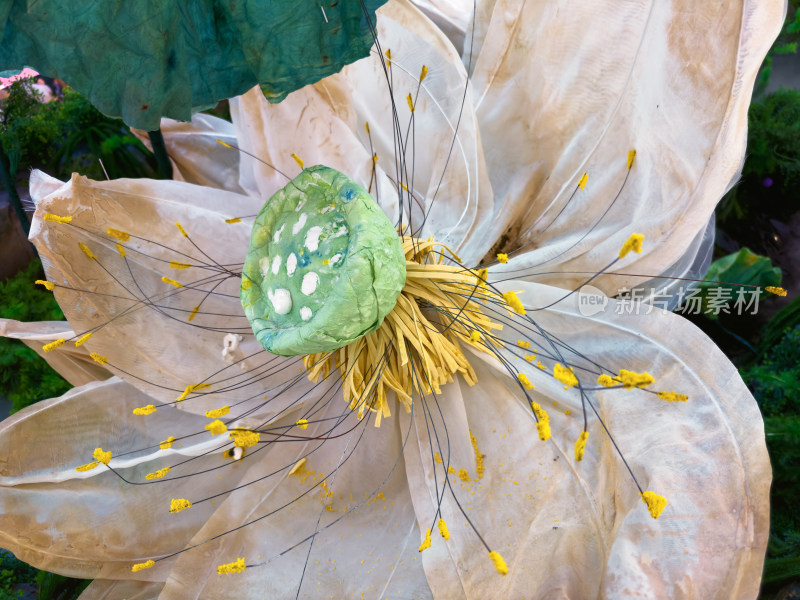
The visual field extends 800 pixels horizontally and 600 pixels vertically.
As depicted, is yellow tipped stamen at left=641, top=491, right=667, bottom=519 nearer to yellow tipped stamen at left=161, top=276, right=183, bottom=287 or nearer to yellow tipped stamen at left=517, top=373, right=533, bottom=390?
yellow tipped stamen at left=517, top=373, right=533, bottom=390

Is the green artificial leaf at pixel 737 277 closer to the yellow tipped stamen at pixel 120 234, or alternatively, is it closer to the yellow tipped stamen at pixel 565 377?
the yellow tipped stamen at pixel 565 377

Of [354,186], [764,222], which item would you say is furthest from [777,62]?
[354,186]

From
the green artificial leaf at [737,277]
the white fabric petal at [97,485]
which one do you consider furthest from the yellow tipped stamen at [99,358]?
the green artificial leaf at [737,277]

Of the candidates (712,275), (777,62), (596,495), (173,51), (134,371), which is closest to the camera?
(173,51)

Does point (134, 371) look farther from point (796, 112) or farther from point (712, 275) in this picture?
point (796, 112)

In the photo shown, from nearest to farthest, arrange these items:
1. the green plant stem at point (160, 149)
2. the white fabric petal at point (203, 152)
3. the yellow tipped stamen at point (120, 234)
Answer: the yellow tipped stamen at point (120, 234) → the green plant stem at point (160, 149) → the white fabric petal at point (203, 152)

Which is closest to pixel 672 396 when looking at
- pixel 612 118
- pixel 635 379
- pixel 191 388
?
pixel 635 379
